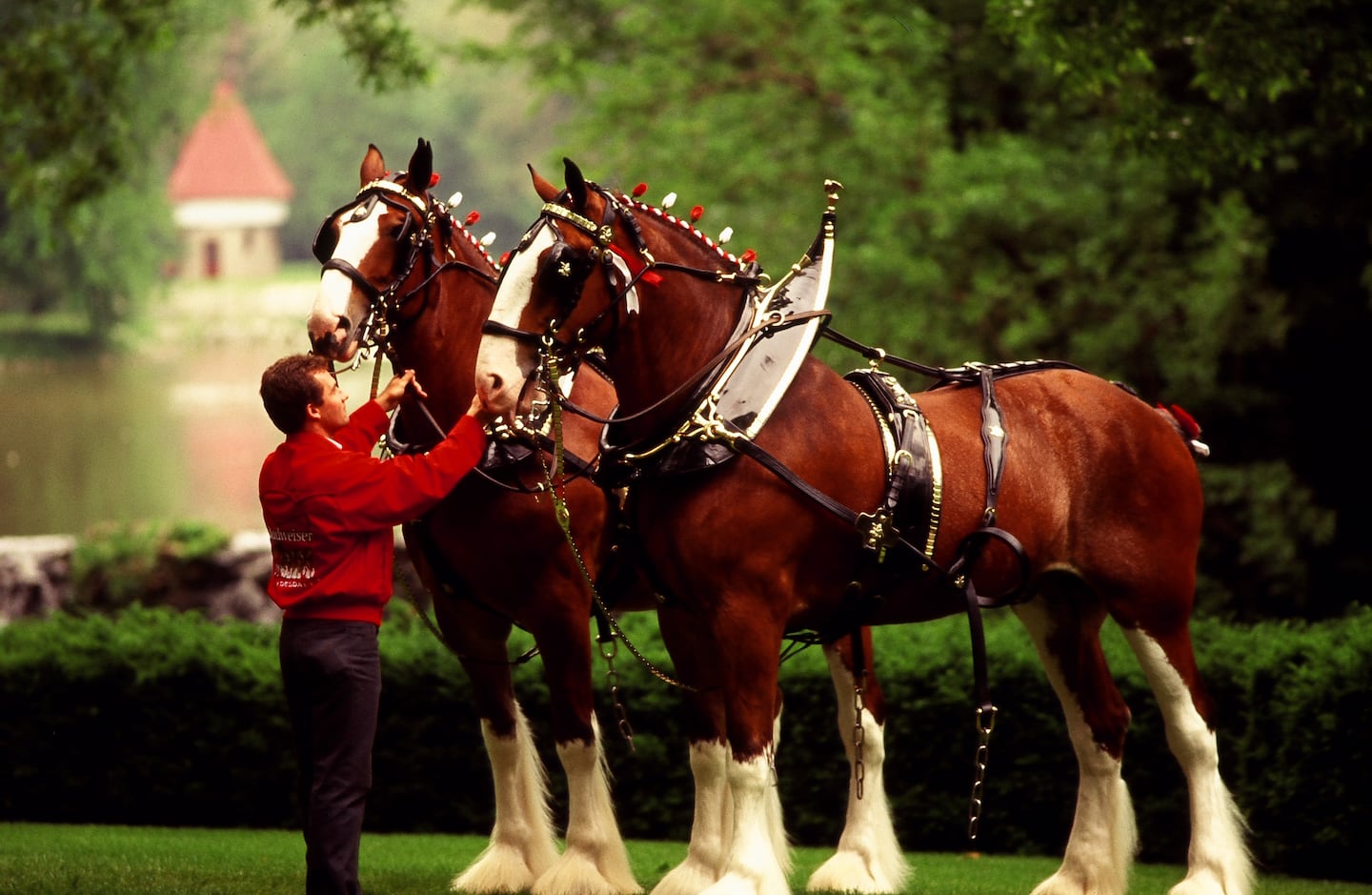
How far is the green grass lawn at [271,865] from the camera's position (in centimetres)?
618

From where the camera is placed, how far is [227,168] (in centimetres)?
3319

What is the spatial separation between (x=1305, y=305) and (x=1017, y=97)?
16.8 feet

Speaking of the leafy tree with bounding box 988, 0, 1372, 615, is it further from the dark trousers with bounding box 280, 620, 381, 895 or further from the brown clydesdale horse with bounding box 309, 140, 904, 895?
the dark trousers with bounding box 280, 620, 381, 895

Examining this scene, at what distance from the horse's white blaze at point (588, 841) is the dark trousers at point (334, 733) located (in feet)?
4.16

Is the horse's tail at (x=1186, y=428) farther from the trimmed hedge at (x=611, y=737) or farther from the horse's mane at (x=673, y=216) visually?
the trimmed hedge at (x=611, y=737)

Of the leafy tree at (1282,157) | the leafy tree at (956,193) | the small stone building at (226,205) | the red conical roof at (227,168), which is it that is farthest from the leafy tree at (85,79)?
the red conical roof at (227,168)

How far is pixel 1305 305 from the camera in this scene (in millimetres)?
12562

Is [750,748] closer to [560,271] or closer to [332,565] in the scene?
[332,565]

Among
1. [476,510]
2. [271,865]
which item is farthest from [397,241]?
[271,865]

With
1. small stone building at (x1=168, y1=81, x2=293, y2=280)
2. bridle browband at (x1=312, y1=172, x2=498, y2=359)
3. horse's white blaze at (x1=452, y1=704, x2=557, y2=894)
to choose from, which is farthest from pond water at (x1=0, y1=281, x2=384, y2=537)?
bridle browband at (x1=312, y1=172, x2=498, y2=359)

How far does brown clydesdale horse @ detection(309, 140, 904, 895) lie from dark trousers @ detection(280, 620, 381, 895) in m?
1.09

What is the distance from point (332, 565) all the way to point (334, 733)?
49cm

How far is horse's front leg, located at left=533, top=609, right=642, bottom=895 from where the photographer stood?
5.89 metres

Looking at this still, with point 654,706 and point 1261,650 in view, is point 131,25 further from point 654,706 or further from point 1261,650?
point 1261,650
